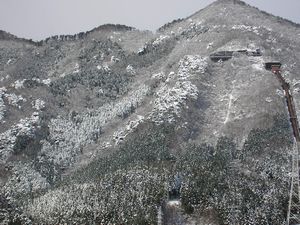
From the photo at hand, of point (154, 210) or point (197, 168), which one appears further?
point (197, 168)

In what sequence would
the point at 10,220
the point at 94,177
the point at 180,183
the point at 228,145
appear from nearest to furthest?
the point at 10,220 → the point at 180,183 → the point at 94,177 → the point at 228,145

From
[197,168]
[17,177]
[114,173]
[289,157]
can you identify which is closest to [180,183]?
[197,168]

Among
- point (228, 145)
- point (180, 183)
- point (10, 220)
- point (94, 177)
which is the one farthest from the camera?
point (228, 145)

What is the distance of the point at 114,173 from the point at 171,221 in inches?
1051

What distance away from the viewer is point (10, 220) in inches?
6161

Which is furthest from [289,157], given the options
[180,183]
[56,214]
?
[56,214]

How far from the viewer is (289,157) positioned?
177500 mm

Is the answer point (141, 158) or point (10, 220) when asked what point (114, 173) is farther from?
point (10, 220)

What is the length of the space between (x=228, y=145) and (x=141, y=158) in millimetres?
29579

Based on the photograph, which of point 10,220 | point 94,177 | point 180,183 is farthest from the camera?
point 94,177

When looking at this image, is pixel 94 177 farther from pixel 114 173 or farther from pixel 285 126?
pixel 285 126

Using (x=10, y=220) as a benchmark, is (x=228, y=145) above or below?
above

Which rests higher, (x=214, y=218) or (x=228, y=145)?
(x=228, y=145)

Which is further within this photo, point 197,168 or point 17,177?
point 17,177
